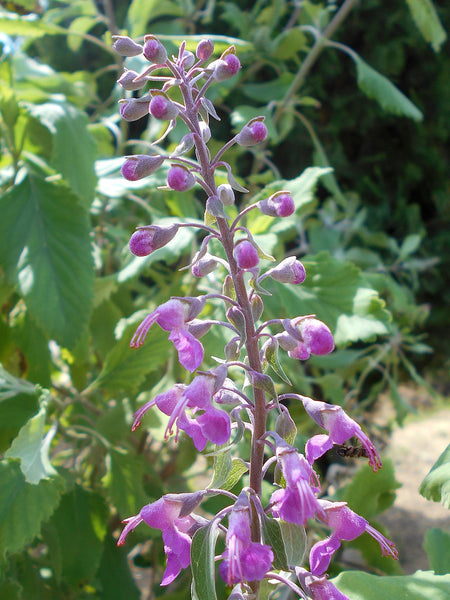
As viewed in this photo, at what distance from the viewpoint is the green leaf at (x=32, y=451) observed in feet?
2.60

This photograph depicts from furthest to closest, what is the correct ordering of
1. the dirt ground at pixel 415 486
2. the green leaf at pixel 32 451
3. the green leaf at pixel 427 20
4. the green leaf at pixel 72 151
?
1. the dirt ground at pixel 415 486
2. the green leaf at pixel 427 20
3. the green leaf at pixel 72 151
4. the green leaf at pixel 32 451

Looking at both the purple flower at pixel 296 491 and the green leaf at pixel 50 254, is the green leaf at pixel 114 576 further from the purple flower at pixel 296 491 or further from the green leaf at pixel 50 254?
the purple flower at pixel 296 491

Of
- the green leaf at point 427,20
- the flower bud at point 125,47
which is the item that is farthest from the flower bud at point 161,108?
the green leaf at point 427,20

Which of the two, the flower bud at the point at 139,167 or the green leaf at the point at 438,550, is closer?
the flower bud at the point at 139,167

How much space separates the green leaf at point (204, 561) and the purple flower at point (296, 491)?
7 centimetres

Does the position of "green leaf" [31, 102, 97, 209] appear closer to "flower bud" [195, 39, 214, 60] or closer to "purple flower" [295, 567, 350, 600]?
"flower bud" [195, 39, 214, 60]

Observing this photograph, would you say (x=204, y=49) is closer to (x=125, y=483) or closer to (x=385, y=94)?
(x=125, y=483)

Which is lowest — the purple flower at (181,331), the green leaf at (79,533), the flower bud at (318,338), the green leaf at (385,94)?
the green leaf at (79,533)

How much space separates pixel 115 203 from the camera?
159 centimetres

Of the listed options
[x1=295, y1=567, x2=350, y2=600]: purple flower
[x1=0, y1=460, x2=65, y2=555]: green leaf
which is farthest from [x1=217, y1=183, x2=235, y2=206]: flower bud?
[x1=0, y1=460, x2=65, y2=555]: green leaf

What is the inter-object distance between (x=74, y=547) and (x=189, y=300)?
0.75 m

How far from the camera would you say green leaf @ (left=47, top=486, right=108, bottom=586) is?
42.6 inches

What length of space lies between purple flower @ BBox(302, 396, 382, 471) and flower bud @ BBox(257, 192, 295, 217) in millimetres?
167

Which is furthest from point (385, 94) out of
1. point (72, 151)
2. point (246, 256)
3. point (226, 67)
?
point (246, 256)
